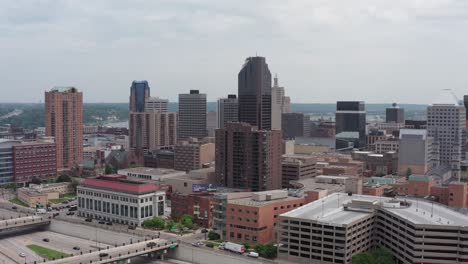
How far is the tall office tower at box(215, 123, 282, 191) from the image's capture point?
470ft

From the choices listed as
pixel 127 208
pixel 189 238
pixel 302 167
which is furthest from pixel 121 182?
pixel 302 167

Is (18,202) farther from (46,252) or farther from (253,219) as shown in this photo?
(253,219)

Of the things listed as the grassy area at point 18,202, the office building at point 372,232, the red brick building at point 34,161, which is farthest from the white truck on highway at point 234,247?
the red brick building at point 34,161

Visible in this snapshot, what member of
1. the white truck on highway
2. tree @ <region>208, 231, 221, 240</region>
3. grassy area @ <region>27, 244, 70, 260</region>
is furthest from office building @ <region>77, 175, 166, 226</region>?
the white truck on highway

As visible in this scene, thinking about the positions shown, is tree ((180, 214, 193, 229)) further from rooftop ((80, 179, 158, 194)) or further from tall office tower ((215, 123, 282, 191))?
tall office tower ((215, 123, 282, 191))

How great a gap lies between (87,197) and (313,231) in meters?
62.2

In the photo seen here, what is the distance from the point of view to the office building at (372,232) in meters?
83.6

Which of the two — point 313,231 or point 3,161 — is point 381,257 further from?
point 3,161

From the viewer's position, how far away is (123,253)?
306 feet

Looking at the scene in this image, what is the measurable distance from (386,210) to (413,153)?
106662 millimetres

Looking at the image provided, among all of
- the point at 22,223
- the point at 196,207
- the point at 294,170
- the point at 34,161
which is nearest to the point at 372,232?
the point at 196,207

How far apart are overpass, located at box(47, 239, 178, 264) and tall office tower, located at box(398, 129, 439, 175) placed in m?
113

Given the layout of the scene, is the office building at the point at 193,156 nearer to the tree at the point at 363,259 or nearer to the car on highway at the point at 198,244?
the car on highway at the point at 198,244

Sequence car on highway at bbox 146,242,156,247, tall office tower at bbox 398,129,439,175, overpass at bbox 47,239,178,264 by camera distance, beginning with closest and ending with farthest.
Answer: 1. overpass at bbox 47,239,178,264
2. car on highway at bbox 146,242,156,247
3. tall office tower at bbox 398,129,439,175
